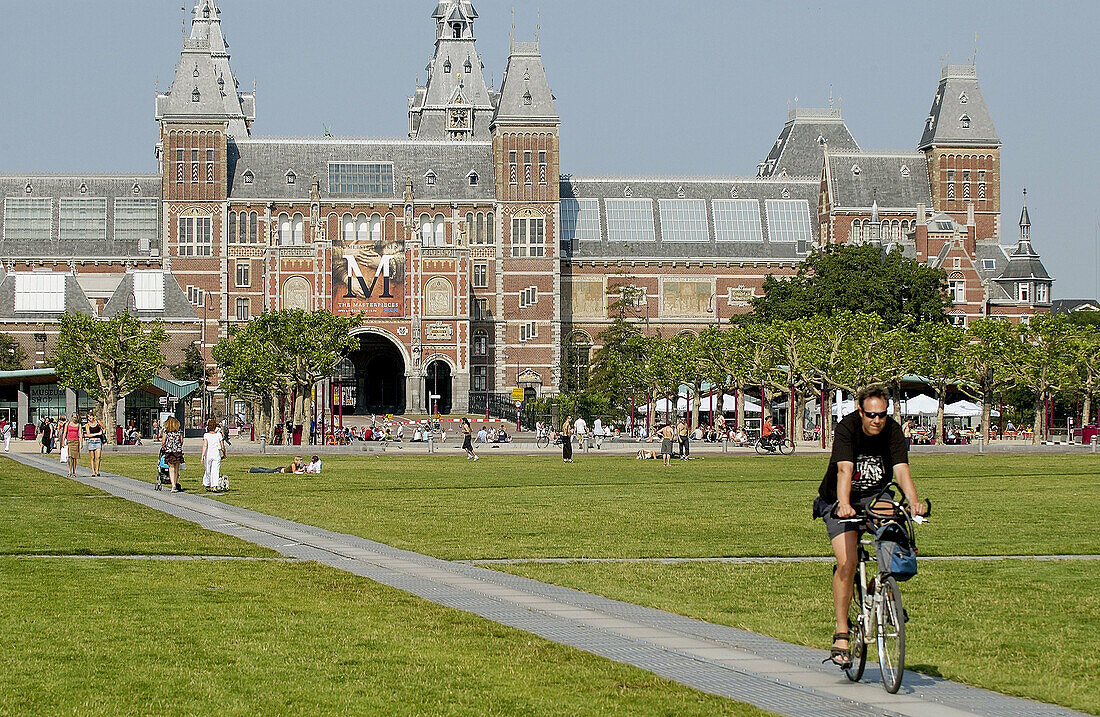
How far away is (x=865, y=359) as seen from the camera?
2980 inches

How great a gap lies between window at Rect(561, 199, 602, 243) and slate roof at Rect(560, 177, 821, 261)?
391mm

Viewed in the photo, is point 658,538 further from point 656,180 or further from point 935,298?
point 656,180

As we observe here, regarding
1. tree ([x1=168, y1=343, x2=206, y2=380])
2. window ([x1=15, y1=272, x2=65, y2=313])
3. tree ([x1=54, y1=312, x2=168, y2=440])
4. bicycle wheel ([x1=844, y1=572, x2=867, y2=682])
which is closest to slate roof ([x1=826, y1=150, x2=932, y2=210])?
tree ([x1=168, y1=343, x2=206, y2=380])

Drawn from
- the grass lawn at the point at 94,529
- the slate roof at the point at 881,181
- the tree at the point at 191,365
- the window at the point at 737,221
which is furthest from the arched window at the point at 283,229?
the grass lawn at the point at 94,529

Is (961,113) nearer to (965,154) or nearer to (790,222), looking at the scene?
(965,154)

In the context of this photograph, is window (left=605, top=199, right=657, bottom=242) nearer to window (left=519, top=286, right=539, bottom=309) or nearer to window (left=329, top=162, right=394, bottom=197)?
window (left=519, top=286, right=539, bottom=309)

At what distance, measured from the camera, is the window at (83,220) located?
387ft

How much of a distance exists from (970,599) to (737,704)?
634 centimetres

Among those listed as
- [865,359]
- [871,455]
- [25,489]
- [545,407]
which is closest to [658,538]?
[871,455]

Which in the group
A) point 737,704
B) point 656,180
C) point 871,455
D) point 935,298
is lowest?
point 737,704

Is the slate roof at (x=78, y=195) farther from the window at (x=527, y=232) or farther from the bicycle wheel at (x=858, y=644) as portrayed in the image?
the bicycle wheel at (x=858, y=644)

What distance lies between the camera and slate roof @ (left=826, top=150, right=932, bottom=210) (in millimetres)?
122875

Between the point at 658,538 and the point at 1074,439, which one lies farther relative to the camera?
the point at 1074,439

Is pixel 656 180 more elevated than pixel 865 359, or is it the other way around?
pixel 656 180
